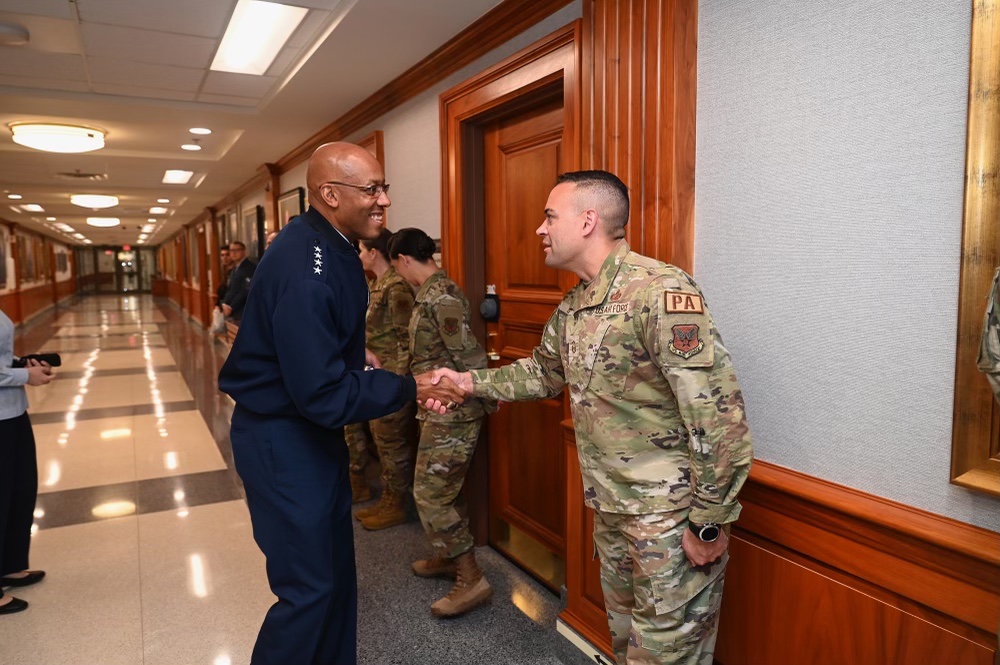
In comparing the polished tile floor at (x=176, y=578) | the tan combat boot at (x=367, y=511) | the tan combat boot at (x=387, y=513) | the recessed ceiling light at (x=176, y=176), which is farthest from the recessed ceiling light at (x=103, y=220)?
the tan combat boot at (x=387, y=513)

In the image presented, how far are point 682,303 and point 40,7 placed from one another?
3588 millimetres

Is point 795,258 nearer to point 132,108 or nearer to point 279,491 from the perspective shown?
point 279,491

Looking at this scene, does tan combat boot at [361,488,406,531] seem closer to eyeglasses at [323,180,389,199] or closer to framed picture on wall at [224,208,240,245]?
eyeglasses at [323,180,389,199]

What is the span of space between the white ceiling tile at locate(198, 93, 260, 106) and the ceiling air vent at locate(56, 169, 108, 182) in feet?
15.9

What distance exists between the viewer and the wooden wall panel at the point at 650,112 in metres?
2.04

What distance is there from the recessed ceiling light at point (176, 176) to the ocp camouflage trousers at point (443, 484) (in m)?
7.63

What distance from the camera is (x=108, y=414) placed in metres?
6.57

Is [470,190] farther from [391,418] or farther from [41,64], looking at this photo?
[41,64]

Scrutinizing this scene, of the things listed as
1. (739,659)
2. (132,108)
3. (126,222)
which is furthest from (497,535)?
(126,222)

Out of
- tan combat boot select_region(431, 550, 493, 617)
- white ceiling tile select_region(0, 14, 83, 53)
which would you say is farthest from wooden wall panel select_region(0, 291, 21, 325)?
tan combat boot select_region(431, 550, 493, 617)

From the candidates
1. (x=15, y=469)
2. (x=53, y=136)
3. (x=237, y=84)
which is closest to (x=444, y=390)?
(x=15, y=469)

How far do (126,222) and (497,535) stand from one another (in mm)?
19380

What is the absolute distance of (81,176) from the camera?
30.7 feet

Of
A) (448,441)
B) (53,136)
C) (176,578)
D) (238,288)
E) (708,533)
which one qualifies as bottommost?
(176,578)
